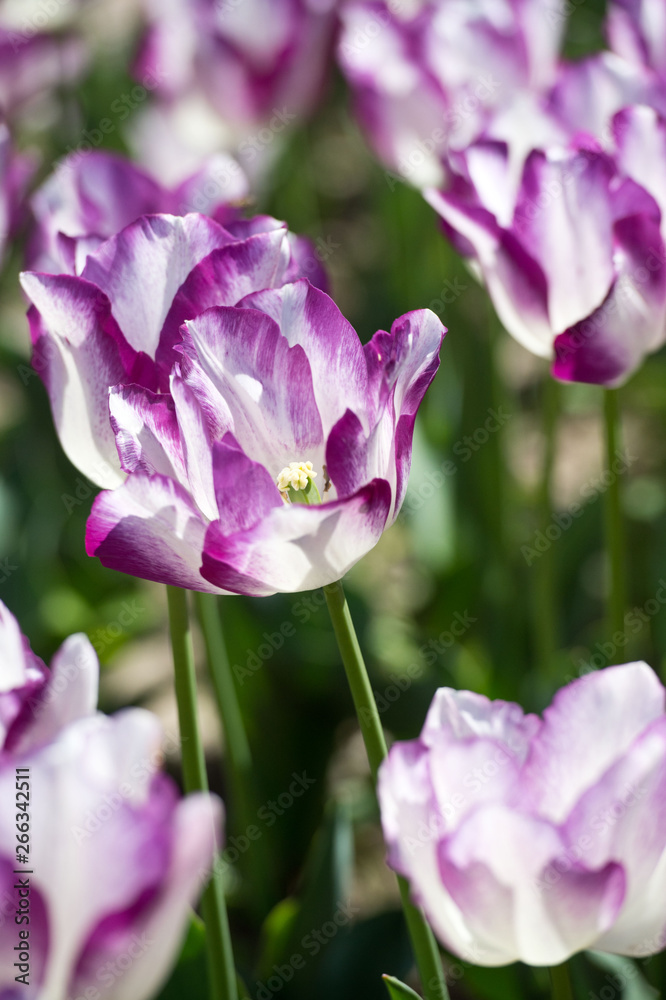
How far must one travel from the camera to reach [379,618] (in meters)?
1.59

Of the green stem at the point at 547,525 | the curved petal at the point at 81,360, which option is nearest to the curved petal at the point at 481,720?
the curved petal at the point at 81,360

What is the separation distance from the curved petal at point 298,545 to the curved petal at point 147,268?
0.17 meters

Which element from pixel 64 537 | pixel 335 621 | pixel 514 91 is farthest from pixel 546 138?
pixel 64 537

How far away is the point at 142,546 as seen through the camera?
561mm

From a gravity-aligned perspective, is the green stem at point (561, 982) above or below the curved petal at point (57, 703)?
below

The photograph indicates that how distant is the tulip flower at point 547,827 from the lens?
1.59ft

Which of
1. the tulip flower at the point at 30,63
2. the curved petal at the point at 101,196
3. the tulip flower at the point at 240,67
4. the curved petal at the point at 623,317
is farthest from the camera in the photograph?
the tulip flower at the point at 30,63

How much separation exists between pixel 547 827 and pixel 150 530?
9.0 inches

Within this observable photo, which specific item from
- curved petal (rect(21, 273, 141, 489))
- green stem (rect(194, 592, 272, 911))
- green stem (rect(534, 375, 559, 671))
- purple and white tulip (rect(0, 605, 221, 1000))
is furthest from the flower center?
green stem (rect(534, 375, 559, 671))

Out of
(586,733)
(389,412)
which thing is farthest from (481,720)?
(389,412)

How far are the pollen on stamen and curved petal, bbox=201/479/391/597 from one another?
61mm

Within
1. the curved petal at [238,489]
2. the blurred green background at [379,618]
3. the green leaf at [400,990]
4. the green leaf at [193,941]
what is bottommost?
the blurred green background at [379,618]

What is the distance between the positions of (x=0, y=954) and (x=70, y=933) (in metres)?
0.04

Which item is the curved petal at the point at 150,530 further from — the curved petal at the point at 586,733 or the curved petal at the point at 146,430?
the curved petal at the point at 586,733
